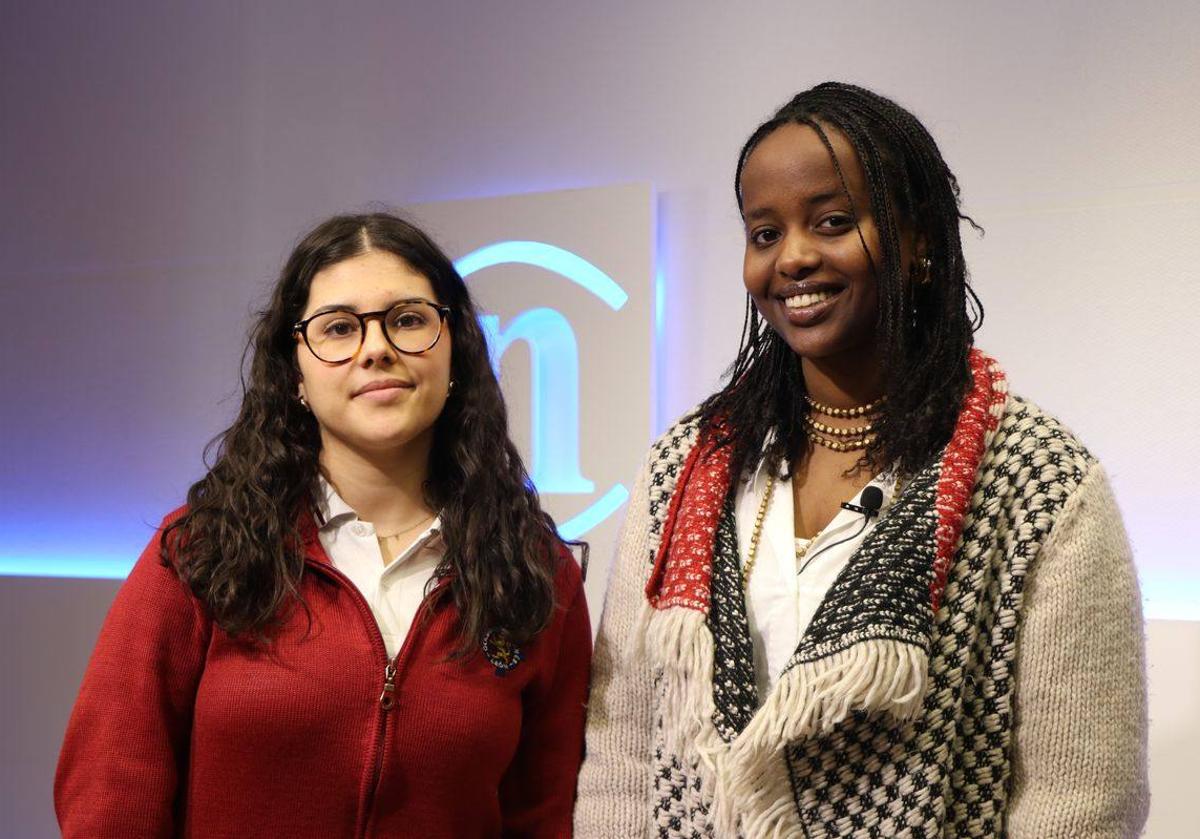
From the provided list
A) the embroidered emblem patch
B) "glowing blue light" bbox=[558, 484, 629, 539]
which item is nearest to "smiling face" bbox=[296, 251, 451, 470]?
the embroidered emblem patch

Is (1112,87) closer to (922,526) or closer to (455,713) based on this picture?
(922,526)

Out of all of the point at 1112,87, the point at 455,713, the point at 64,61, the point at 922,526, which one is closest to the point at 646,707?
the point at 455,713

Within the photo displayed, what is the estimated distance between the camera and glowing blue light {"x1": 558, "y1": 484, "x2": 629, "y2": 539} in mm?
2684

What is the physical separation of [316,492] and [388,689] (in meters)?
0.30

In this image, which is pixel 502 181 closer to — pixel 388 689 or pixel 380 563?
pixel 380 563

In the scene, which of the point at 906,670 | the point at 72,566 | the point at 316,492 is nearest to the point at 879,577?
the point at 906,670

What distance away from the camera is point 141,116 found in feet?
10.8

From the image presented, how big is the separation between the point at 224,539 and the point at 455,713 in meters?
0.36

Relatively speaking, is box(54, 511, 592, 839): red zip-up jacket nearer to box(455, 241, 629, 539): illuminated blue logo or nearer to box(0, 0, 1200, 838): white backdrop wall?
box(455, 241, 629, 539): illuminated blue logo

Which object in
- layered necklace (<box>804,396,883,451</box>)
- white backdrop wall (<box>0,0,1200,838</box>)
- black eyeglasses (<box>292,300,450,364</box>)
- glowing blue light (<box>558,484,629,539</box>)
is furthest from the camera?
glowing blue light (<box>558,484,629,539</box>)

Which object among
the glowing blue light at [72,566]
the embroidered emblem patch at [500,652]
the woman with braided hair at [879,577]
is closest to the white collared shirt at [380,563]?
the embroidered emblem patch at [500,652]

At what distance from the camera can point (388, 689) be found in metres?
1.42

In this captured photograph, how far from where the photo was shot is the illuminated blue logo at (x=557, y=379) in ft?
8.90

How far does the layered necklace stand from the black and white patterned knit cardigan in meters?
0.11
